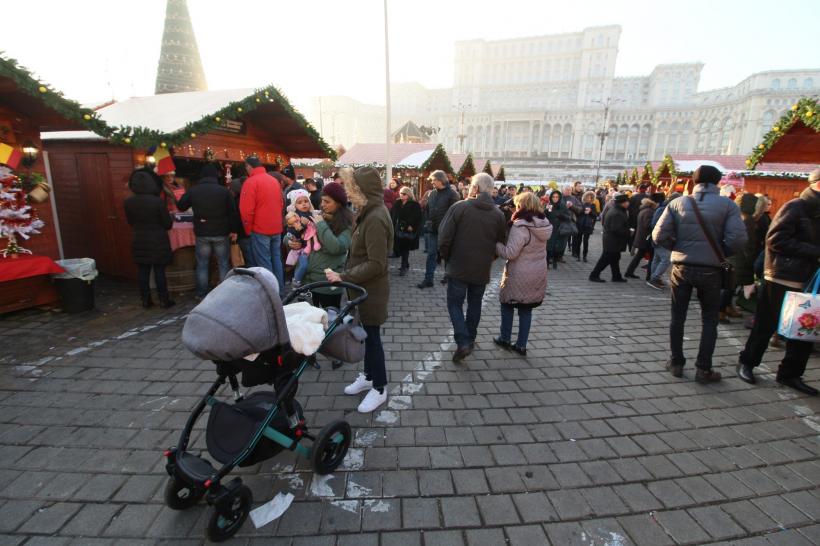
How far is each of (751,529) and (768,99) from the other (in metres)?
102

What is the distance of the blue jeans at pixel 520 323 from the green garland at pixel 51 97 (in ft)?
20.1

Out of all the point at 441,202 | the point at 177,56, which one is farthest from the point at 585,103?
the point at 441,202

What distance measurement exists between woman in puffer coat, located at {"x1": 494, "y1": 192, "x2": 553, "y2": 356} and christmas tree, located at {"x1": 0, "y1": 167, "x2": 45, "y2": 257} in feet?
21.3

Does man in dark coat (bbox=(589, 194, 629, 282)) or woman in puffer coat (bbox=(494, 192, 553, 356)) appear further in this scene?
man in dark coat (bbox=(589, 194, 629, 282))

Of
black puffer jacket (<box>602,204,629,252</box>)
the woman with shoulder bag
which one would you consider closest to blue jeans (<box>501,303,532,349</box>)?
the woman with shoulder bag

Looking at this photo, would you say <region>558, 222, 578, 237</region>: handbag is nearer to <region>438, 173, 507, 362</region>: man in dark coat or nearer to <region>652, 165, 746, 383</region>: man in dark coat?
<region>652, 165, 746, 383</region>: man in dark coat

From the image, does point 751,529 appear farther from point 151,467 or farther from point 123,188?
point 123,188

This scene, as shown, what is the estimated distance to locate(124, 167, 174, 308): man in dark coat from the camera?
18.4 ft

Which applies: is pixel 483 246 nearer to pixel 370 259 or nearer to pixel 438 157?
pixel 370 259

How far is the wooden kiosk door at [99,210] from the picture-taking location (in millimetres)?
7027

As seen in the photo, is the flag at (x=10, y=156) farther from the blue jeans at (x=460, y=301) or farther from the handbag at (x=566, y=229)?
the handbag at (x=566, y=229)

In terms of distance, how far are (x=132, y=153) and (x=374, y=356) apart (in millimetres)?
6003

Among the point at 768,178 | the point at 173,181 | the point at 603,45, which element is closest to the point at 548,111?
the point at 603,45

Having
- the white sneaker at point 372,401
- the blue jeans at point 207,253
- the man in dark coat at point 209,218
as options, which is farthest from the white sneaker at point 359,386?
the blue jeans at point 207,253
